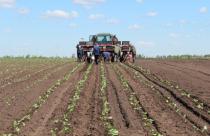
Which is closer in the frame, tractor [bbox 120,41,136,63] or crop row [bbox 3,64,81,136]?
crop row [bbox 3,64,81,136]

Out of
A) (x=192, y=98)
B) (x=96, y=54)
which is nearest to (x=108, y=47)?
(x=96, y=54)

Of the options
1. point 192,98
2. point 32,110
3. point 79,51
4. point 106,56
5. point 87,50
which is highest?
point 87,50

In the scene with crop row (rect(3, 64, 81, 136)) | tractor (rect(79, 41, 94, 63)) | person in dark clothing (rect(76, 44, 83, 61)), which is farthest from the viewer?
person in dark clothing (rect(76, 44, 83, 61))

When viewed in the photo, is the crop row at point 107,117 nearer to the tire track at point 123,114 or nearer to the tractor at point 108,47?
the tire track at point 123,114

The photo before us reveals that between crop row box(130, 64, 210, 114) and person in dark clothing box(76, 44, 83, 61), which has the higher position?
person in dark clothing box(76, 44, 83, 61)

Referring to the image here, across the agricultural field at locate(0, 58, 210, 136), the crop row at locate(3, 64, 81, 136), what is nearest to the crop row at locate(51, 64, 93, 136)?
the agricultural field at locate(0, 58, 210, 136)

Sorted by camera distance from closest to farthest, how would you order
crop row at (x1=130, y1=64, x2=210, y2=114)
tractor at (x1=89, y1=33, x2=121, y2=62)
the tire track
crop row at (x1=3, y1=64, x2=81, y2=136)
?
the tire track
crop row at (x1=3, y1=64, x2=81, y2=136)
crop row at (x1=130, y1=64, x2=210, y2=114)
tractor at (x1=89, y1=33, x2=121, y2=62)

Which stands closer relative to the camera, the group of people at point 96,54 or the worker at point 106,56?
the group of people at point 96,54

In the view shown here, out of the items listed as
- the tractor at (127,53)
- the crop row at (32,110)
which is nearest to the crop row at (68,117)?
the crop row at (32,110)

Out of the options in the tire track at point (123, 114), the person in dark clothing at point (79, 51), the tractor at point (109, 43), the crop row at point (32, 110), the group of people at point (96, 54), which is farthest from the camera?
the person in dark clothing at point (79, 51)

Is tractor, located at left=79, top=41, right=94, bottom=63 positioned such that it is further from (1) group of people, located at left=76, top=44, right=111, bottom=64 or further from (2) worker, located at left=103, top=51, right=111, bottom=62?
(2) worker, located at left=103, top=51, right=111, bottom=62

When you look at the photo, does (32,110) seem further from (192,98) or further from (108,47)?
(108,47)

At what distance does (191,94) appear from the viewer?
18.1m

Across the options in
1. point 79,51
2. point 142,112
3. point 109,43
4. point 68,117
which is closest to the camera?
point 68,117
